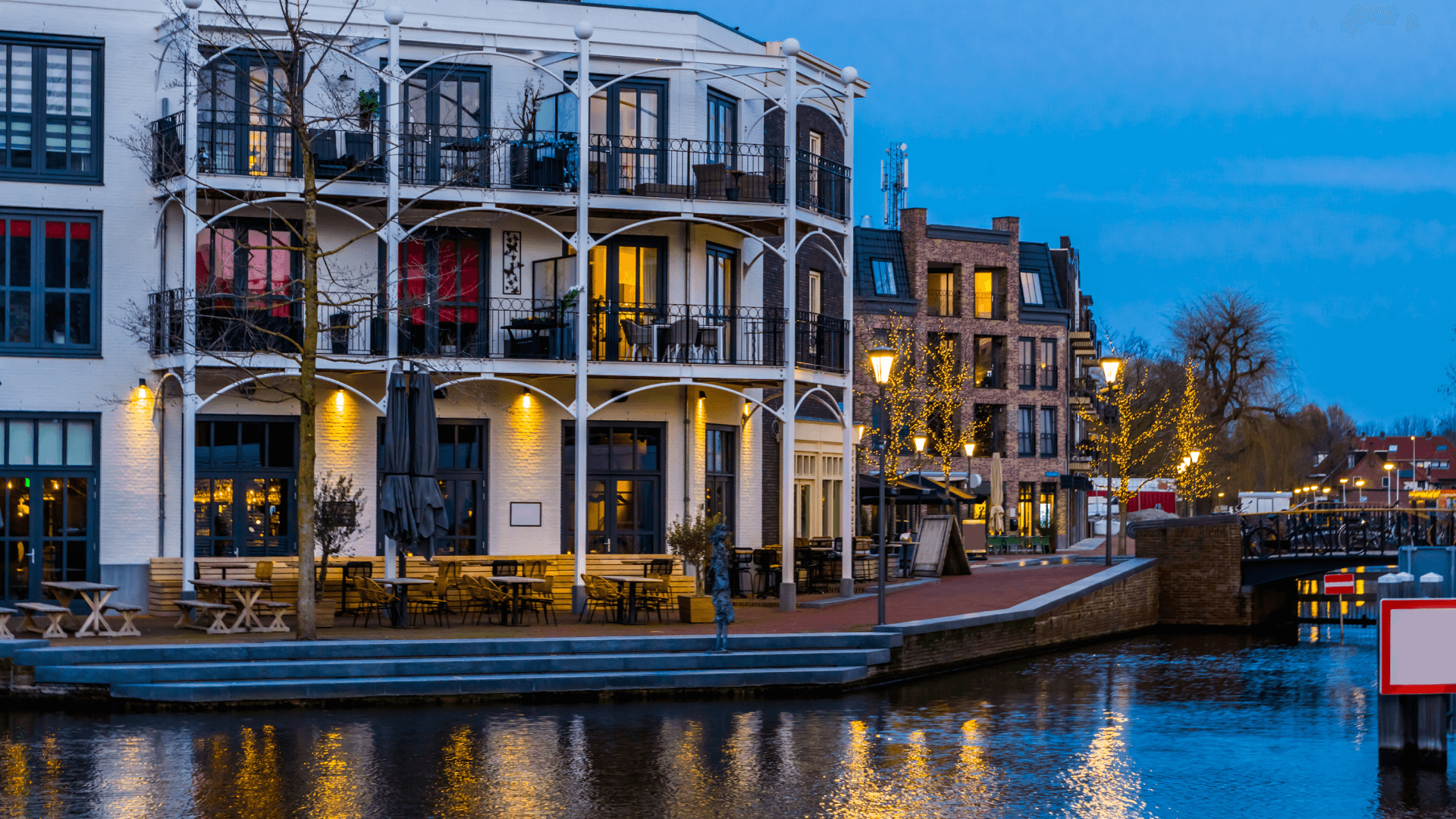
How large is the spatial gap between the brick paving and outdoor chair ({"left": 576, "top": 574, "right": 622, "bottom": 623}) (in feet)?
0.69

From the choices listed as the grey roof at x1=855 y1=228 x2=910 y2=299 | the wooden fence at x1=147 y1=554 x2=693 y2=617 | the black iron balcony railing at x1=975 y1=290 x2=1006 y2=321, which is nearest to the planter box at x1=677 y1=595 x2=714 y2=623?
the wooden fence at x1=147 y1=554 x2=693 y2=617

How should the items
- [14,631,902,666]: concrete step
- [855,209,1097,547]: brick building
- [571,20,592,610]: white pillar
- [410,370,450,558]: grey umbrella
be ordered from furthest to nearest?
[855,209,1097,547]: brick building
[571,20,592,610]: white pillar
[410,370,450,558]: grey umbrella
[14,631,902,666]: concrete step

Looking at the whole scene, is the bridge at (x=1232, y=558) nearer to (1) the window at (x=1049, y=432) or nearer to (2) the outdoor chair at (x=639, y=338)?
(2) the outdoor chair at (x=639, y=338)

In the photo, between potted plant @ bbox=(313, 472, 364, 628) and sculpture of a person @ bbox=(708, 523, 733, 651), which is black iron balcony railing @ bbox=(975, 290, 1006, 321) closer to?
potted plant @ bbox=(313, 472, 364, 628)

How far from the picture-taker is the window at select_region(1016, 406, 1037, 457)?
60125 mm

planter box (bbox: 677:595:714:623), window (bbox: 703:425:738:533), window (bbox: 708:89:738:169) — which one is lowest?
planter box (bbox: 677:595:714:623)

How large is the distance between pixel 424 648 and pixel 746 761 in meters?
5.77

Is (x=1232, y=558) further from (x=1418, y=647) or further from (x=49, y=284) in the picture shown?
(x=49, y=284)

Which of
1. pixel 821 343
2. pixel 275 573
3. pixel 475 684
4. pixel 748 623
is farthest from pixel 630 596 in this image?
pixel 821 343

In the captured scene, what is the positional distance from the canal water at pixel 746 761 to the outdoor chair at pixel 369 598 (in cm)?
448

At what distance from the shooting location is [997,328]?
58375mm

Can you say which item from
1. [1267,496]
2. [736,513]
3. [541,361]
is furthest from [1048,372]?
[541,361]

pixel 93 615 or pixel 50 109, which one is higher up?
pixel 50 109

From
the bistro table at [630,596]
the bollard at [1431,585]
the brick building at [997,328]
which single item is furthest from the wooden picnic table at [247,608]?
the brick building at [997,328]
